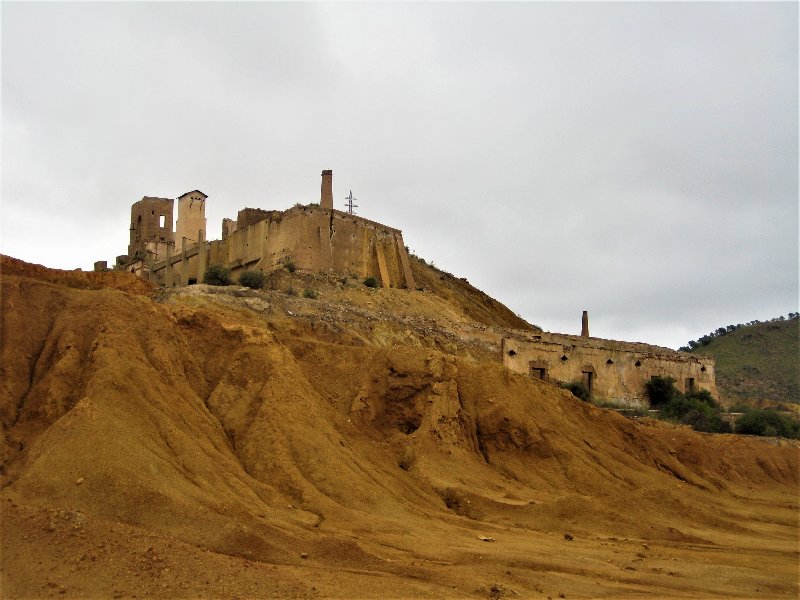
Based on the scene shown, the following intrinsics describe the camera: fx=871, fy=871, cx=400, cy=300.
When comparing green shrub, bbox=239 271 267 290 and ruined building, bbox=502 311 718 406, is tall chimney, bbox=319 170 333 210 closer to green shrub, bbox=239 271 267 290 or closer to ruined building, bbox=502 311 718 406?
green shrub, bbox=239 271 267 290

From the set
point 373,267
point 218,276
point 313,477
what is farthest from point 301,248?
point 313,477

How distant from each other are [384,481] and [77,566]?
7.60 meters

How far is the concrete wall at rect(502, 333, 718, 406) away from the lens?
119ft

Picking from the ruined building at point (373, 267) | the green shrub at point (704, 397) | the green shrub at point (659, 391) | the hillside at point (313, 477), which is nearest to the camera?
the hillside at point (313, 477)

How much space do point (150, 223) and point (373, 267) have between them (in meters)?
15.8

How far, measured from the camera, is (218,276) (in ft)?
126

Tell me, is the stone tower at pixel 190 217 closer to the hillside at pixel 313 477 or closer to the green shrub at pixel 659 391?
the hillside at pixel 313 477

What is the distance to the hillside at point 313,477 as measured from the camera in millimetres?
11430

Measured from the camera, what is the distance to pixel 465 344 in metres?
34.3

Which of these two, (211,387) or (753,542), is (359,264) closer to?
(211,387)

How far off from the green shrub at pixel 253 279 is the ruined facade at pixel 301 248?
4.76ft

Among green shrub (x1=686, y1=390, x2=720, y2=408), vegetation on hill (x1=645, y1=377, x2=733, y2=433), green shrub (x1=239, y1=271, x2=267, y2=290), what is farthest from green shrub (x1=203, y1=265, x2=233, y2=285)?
green shrub (x1=686, y1=390, x2=720, y2=408)

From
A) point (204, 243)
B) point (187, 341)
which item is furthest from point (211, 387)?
point (204, 243)

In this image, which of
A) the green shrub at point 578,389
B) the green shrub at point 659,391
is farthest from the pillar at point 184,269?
the green shrub at point 659,391
